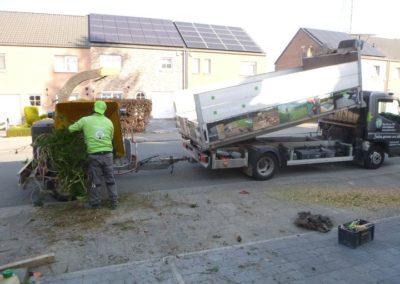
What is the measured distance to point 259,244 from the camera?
5.06m

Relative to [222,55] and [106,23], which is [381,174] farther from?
[106,23]

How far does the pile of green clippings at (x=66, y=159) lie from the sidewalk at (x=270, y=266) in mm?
2597

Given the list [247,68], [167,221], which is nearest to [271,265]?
[167,221]

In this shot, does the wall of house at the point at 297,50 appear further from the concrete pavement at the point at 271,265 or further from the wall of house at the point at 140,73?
the concrete pavement at the point at 271,265

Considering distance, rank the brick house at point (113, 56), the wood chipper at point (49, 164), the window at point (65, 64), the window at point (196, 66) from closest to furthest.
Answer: the wood chipper at point (49, 164) < the brick house at point (113, 56) < the window at point (65, 64) < the window at point (196, 66)

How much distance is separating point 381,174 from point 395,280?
5.87m

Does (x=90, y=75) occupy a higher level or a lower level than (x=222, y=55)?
lower

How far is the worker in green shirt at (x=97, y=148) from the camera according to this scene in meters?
6.32

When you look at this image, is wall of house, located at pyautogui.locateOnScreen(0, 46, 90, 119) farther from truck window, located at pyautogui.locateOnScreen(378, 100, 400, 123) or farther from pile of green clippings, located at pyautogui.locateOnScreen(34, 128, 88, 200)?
truck window, located at pyautogui.locateOnScreen(378, 100, 400, 123)

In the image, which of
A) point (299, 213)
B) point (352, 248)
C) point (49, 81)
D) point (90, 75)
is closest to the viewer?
point (352, 248)

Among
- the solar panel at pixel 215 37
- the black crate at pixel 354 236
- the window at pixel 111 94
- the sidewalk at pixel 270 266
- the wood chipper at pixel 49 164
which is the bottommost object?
the sidewalk at pixel 270 266

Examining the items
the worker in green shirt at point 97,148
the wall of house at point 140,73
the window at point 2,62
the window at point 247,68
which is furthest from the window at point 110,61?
the worker in green shirt at point 97,148

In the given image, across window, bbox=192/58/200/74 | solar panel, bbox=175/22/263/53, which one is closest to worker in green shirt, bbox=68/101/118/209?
solar panel, bbox=175/22/263/53

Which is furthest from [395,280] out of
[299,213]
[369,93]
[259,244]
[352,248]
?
[369,93]
